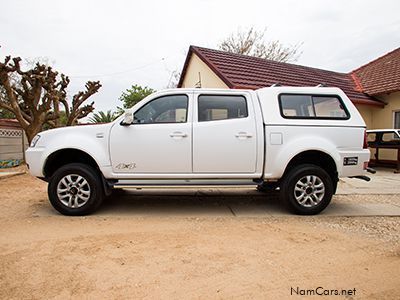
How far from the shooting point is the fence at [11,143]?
927 centimetres

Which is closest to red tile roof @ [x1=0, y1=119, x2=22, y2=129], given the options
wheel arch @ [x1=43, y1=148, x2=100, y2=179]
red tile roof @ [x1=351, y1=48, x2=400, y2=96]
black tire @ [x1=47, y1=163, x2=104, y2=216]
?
wheel arch @ [x1=43, y1=148, x2=100, y2=179]

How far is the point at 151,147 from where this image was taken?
13.6 feet

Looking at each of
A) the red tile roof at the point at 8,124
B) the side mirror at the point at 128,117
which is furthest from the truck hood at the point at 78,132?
the red tile roof at the point at 8,124

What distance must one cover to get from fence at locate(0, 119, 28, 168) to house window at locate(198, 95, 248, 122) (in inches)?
332

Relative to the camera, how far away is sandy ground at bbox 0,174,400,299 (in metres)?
2.21

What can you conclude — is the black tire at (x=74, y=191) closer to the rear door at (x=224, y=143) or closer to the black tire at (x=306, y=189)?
the rear door at (x=224, y=143)

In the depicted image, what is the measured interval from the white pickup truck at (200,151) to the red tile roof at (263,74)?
5.46 metres

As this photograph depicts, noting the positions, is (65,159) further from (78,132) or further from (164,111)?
(164,111)

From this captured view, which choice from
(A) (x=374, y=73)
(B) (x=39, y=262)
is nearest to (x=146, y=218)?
(B) (x=39, y=262)

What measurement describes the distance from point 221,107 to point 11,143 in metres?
9.17

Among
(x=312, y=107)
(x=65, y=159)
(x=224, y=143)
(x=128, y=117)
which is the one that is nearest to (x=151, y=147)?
(x=128, y=117)

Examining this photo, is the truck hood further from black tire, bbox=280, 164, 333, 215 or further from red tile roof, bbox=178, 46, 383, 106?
red tile roof, bbox=178, 46, 383, 106

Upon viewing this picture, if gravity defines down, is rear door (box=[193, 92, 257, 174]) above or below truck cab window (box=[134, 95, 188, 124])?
below

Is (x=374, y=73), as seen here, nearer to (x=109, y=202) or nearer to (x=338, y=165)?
(x=338, y=165)
